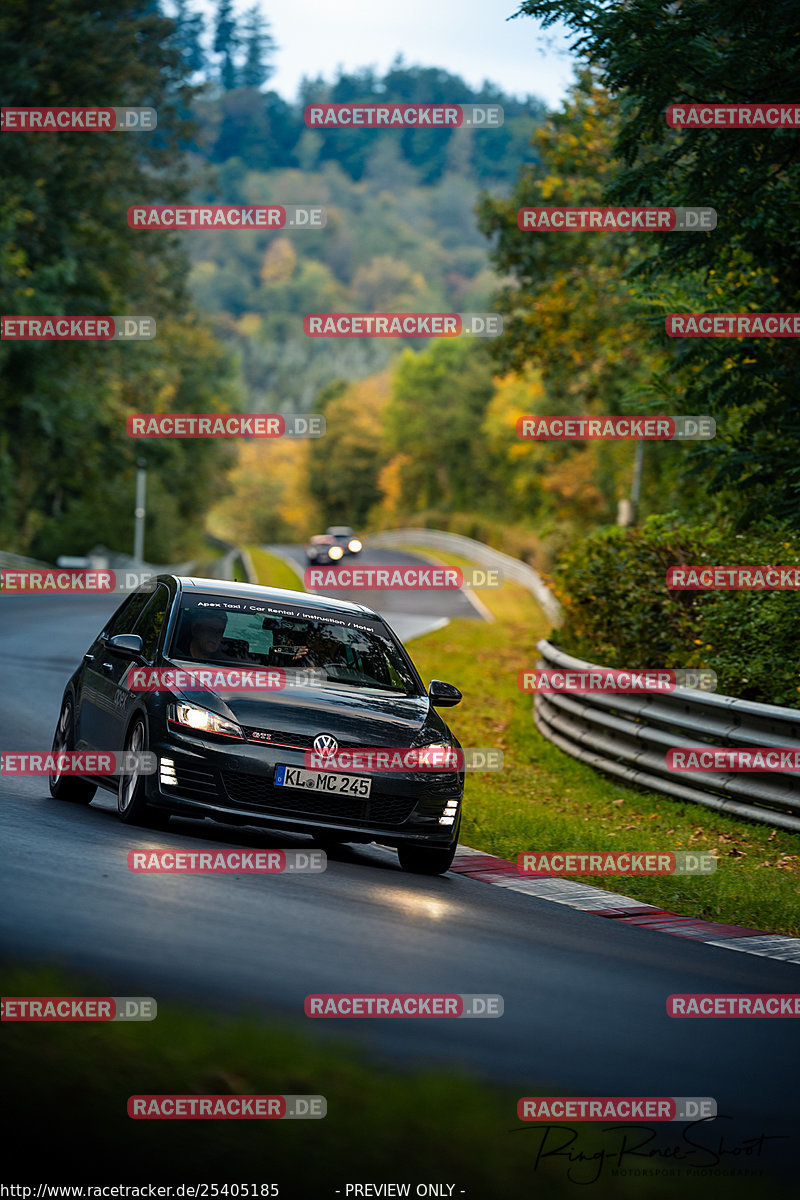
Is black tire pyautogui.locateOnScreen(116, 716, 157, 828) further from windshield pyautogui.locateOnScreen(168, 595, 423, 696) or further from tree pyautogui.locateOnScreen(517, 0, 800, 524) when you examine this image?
tree pyautogui.locateOnScreen(517, 0, 800, 524)

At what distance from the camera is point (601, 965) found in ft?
22.8

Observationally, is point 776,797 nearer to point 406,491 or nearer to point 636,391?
point 636,391

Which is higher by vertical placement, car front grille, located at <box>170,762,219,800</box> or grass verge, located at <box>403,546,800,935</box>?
car front grille, located at <box>170,762,219,800</box>

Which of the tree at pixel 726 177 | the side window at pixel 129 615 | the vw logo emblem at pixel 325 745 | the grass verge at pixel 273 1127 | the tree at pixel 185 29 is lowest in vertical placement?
the vw logo emblem at pixel 325 745

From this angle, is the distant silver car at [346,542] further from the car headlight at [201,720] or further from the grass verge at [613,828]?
the car headlight at [201,720]

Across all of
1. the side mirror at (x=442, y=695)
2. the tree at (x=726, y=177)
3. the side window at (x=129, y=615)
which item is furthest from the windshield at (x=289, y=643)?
the tree at (x=726, y=177)

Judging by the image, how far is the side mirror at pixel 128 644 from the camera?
9734mm

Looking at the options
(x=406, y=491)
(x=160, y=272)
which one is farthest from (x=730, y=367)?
(x=406, y=491)

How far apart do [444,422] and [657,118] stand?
354 ft

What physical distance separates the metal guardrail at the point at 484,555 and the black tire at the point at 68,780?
21.0 metres

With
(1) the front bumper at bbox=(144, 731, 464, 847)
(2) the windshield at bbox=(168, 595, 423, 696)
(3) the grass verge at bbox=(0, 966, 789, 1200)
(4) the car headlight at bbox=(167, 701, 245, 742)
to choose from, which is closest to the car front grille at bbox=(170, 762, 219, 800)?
(1) the front bumper at bbox=(144, 731, 464, 847)

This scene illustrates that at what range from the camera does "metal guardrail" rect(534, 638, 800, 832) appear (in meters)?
11.3

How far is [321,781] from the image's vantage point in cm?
885

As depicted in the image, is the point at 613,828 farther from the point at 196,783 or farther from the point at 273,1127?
the point at 273,1127
